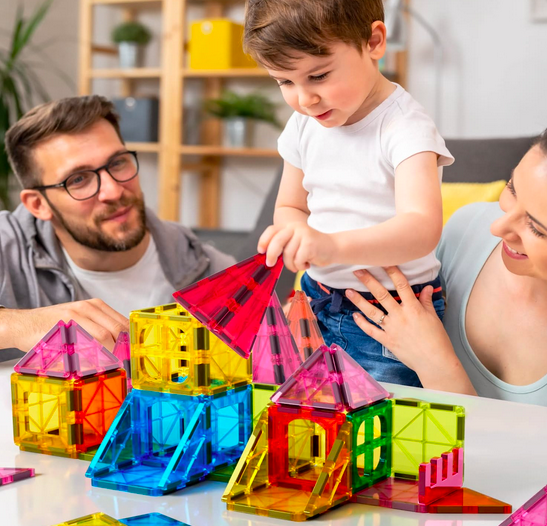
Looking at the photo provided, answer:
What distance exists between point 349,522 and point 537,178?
360 mm

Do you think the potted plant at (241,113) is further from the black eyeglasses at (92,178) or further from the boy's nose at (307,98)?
the boy's nose at (307,98)

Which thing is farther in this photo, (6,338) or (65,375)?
(6,338)

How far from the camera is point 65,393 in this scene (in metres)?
0.79

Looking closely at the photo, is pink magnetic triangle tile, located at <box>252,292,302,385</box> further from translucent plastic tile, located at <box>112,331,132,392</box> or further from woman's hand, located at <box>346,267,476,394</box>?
woman's hand, located at <box>346,267,476,394</box>

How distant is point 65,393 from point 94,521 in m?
0.21

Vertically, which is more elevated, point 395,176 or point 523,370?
point 395,176

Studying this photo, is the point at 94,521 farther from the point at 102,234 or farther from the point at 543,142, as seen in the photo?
the point at 102,234

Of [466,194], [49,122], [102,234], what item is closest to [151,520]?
[102,234]

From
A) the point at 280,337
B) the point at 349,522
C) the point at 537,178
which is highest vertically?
the point at 537,178

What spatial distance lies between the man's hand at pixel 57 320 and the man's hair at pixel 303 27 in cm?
52

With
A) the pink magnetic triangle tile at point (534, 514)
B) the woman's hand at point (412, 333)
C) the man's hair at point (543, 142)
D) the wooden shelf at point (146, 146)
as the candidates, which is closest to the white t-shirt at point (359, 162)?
the woman's hand at point (412, 333)

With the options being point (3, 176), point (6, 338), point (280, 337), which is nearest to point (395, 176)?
point (280, 337)

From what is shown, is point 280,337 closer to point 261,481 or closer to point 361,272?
point 261,481

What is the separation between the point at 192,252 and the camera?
2115 millimetres
